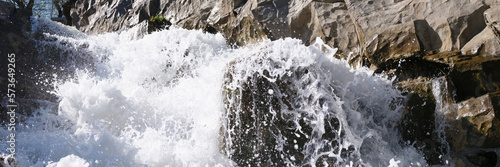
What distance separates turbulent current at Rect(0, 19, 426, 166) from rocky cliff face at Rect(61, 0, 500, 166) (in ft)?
0.93

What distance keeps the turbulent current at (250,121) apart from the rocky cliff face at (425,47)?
285 mm

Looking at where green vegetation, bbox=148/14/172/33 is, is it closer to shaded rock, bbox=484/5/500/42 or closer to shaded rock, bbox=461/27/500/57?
shaded rock, bbox=461/27/500/57

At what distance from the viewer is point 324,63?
4.55 meters

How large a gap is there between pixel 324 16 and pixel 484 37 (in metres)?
2.28

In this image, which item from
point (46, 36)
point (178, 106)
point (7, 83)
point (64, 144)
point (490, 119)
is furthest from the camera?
point (46, 36)

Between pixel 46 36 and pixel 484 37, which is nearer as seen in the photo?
pixel 484 37

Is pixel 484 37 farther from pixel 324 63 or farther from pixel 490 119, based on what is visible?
pixel 324 63

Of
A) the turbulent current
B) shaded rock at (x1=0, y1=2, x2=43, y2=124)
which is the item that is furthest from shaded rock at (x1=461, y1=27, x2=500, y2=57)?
shaded rock at (x1=0, y1=2, x2=43, y2=124)

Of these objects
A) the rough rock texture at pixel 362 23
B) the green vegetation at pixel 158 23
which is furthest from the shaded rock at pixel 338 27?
the green vegetation at pixel 158 23

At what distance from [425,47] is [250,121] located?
8.05 ft

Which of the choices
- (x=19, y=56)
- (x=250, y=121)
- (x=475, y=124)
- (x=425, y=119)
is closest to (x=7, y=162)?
(x=250, y=121)

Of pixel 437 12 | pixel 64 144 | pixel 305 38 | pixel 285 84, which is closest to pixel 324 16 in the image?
pixel 305 38

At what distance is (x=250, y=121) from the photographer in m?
4.40

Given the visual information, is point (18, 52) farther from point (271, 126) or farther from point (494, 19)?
point (494, 19)
